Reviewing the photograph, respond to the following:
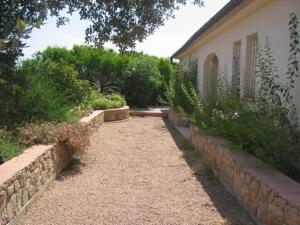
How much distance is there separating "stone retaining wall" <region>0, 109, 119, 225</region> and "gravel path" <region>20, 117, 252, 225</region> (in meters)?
0.15

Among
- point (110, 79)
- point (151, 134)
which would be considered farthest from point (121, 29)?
point (110, 79)

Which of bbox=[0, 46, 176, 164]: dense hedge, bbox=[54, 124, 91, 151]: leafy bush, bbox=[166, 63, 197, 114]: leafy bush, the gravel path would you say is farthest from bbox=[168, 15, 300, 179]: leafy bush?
bbox=[166, 63, 197, 114]: leafy bush

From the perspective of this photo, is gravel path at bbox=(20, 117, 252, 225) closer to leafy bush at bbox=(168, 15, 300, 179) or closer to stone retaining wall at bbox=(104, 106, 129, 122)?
leafy bush at bbox=(168, 15, 300, 179)

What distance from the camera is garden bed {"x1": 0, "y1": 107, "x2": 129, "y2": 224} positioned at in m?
4.25

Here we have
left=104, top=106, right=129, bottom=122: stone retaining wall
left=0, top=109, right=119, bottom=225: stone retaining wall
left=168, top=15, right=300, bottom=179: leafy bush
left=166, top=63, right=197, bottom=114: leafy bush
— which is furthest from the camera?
left=104, top=106, right=129, bottom=122: stone retaining wall

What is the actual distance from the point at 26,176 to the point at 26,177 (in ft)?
0.04

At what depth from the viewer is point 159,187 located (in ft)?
20.1

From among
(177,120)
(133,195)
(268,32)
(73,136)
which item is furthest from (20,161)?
→ (177,120)

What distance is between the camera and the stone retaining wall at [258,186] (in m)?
3.79

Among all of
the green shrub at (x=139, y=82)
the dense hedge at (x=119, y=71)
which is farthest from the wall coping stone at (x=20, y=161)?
the green shrub at (x=139, y=82)

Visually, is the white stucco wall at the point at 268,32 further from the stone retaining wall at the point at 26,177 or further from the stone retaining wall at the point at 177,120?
the stone retaining wall at the point at 26,177

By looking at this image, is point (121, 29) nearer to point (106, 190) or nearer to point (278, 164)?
point (106, 190)

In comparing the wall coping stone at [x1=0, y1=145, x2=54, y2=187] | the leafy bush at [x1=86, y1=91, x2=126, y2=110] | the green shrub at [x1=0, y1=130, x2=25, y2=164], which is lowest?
the wall coping stone at [x1=0, y1=145, x2=54, y2=187]

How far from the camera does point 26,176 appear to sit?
4934 mm
